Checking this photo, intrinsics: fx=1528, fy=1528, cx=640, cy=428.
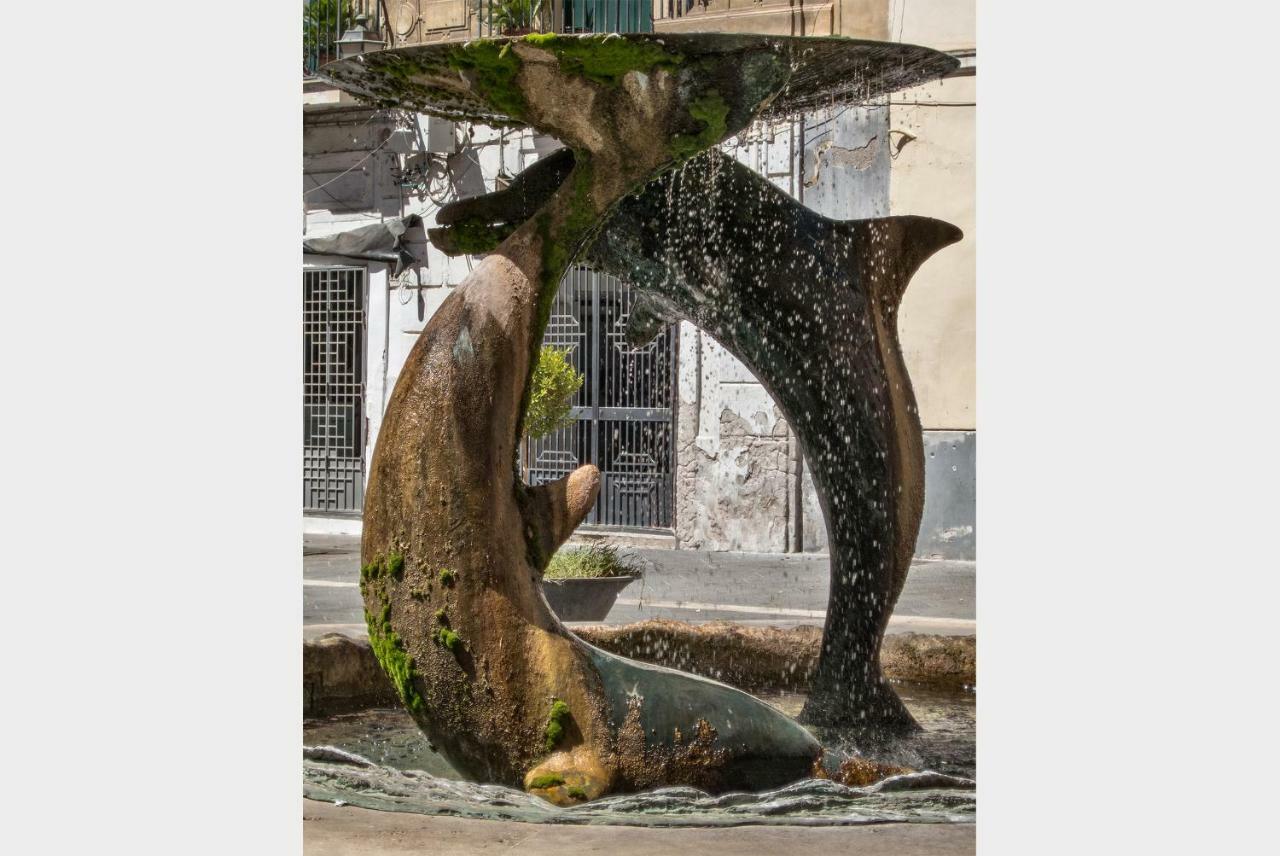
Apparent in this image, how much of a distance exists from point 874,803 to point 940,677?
245 centimetres

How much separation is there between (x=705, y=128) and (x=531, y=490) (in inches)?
44.8

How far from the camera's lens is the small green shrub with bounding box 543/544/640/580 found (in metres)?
8.34

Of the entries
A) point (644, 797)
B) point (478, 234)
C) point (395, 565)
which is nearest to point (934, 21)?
point (478, 234)

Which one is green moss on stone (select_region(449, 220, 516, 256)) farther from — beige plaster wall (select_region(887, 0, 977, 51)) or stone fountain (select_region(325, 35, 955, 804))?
beige plaster wall (select_region(887, 0, 977, 51))

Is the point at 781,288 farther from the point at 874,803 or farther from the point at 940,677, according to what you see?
the point at 940,677

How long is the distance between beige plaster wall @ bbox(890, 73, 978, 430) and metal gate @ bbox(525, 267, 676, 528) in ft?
9.23

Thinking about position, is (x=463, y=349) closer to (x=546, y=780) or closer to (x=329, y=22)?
(x=546, y=780)

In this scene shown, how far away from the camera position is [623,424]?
48.5 feet

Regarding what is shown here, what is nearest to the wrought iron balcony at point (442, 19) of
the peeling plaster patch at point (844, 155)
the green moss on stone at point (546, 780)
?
the peeling plaster patch at point (844, 155)

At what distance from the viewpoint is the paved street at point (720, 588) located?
9430 mm

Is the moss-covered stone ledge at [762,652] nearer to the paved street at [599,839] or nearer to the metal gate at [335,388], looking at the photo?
the paved street at [599,839]

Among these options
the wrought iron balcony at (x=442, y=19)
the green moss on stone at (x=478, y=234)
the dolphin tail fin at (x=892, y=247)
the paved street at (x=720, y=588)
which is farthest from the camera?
the wrought iron balcony at (x=442, y=19)

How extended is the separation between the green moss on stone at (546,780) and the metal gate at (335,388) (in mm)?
10313

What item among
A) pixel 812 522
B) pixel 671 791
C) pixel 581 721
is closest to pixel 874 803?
pixel 671 791
